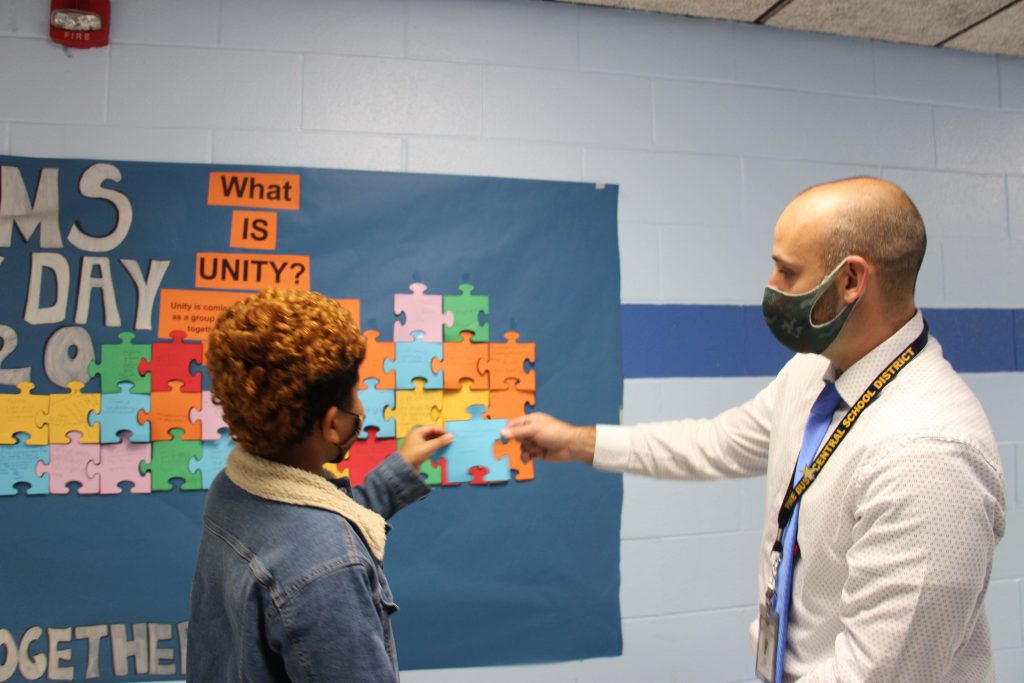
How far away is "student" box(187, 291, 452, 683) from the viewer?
35.9 inches

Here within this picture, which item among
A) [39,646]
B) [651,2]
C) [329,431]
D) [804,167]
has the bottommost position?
[39,646]

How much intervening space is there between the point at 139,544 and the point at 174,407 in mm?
405

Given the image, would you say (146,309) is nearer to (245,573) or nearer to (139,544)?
(139,544)

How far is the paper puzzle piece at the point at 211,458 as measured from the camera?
193 cm

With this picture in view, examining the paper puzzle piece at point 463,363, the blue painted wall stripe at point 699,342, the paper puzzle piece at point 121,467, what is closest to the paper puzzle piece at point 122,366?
the paper puzzle piece at point 121,467

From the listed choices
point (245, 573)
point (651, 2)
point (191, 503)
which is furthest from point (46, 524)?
point (651, 2)

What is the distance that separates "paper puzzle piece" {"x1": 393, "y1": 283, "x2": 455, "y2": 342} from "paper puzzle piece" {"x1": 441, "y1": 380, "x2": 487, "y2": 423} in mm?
171

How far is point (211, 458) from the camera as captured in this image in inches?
76.5

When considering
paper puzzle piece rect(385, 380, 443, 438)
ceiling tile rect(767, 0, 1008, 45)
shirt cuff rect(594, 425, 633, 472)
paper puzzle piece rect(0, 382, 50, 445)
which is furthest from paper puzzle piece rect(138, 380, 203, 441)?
ceiling tile rect(767, 0, 1008, 45)

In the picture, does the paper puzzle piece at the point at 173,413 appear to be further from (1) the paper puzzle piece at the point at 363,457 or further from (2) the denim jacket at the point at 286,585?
(2) the denim jacket at the point at 286,585

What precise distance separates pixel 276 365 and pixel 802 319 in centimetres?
96

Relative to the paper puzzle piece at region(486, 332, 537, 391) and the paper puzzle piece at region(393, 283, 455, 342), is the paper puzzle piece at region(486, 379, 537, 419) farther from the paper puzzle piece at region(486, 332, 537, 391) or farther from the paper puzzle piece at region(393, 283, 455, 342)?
the paper puzzle piece at region(393, 283, 455, 342)

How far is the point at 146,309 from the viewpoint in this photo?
6.37 feet

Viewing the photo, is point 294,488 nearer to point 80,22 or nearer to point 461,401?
point 461,401
